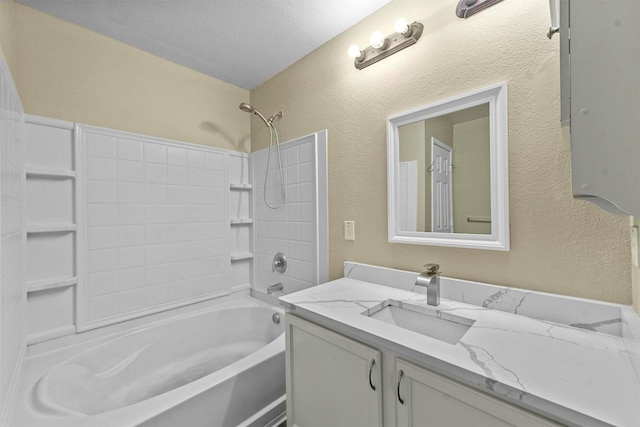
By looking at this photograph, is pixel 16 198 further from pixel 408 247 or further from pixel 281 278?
pixel 408 247

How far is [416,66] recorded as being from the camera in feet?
4.47

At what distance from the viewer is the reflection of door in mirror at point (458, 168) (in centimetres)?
117

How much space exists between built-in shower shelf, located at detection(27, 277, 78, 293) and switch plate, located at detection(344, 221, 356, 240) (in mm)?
1609

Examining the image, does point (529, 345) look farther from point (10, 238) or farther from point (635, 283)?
point (10, 238)

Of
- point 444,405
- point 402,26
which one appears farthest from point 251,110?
point 444,405

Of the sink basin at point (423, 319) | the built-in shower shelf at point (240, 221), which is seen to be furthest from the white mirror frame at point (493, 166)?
the built-in shower shelf at point (240, 221)

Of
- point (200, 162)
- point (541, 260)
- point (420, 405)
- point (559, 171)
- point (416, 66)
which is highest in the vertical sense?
point (416, 66)

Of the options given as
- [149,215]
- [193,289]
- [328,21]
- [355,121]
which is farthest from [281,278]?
[328,21]

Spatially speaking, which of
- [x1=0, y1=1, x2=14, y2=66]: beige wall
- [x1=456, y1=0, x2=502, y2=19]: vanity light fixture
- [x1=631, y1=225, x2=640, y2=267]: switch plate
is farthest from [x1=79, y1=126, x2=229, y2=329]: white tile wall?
[x1=631, y1=225, x2=640, y2=267]: switch plate

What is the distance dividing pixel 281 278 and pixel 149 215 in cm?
105

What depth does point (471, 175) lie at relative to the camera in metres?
1.20

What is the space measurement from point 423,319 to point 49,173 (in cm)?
206

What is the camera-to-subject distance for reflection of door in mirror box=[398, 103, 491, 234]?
1.17 metres

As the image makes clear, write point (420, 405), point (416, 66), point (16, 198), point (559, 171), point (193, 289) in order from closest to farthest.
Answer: point (420, 405) → point (559, 171) → point (16, 198) → point (416, 66) → point (193, 289)
